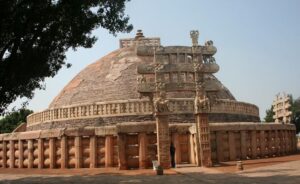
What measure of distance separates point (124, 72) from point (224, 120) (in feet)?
26.2

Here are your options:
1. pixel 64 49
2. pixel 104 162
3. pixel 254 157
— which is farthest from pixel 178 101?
pixel 64 49

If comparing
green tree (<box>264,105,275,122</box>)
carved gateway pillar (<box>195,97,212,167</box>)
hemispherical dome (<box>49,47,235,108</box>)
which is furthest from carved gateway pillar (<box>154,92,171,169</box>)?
green tree (<box>264,105,275,122</box>)

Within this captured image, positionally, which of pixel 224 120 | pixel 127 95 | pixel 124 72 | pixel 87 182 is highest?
pixel 124 72

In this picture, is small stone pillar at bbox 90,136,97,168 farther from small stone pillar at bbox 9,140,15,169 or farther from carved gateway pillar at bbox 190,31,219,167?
small stone pillar at bbox 9,140,15,169

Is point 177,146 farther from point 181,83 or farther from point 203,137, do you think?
point 181,83

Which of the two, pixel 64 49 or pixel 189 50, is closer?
pixel 64 49

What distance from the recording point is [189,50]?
14766 millimetres

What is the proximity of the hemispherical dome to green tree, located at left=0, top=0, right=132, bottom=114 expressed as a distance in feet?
40.8

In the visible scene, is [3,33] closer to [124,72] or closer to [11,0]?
[11,0]

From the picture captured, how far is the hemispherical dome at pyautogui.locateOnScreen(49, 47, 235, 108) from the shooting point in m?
24.5

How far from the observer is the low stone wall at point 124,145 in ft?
46.0

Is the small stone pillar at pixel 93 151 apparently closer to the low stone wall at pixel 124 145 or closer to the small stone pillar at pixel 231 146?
the low stone wall at pixel 124 145

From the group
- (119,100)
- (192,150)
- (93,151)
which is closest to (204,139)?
(192,150)

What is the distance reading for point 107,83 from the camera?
25766mm
